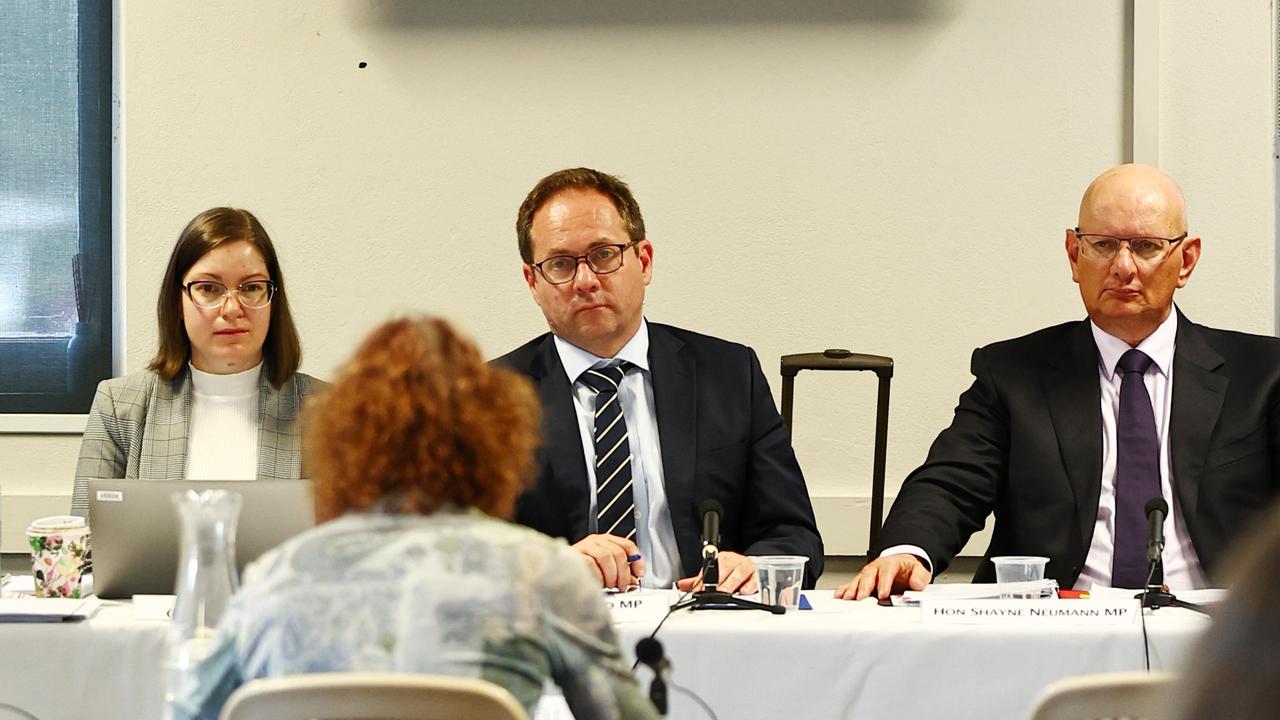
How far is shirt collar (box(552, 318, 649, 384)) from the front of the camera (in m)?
2.80

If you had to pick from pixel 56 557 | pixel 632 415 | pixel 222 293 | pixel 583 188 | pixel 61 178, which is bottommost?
pixel 56 557

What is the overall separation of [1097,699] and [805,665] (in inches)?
27.5

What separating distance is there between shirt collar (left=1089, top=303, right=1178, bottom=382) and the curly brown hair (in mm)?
1800

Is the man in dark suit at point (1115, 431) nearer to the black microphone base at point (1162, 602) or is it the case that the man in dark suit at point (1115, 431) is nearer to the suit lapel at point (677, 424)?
the suit lapel at point (677, 424)

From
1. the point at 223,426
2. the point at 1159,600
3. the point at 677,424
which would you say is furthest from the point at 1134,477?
the point at 223,426

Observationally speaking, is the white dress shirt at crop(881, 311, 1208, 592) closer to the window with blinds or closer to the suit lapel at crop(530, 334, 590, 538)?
the suit lapel at crop(530, 334, 590, 538)

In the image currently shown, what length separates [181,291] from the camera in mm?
2920

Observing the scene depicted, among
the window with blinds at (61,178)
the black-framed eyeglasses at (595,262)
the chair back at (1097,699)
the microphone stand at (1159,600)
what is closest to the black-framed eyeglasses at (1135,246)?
the microphone stand at (1159,600)

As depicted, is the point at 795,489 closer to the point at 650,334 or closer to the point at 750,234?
the point at 650,334

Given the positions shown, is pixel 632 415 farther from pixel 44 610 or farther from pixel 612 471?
pixel 44 610

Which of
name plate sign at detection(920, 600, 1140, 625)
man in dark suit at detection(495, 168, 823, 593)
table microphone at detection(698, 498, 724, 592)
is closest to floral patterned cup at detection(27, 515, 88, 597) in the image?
man in dark suit at detection(495, 168, 823, 593)

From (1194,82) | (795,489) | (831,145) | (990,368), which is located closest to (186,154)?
(831,145)

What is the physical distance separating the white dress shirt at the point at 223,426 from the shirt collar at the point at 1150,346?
1860 millimetres

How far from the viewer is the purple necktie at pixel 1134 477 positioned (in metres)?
2.69
